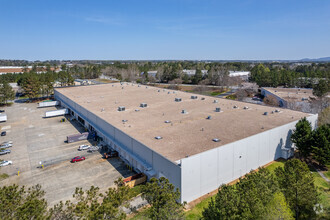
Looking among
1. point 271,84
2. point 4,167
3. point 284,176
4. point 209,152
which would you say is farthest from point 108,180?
point 271,84

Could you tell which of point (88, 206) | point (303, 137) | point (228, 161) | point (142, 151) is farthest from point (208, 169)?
point (303, 137)

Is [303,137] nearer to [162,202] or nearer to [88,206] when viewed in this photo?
[162,202]

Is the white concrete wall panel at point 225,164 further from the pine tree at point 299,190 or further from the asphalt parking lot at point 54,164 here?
the asphalt parking lot at point 54,164

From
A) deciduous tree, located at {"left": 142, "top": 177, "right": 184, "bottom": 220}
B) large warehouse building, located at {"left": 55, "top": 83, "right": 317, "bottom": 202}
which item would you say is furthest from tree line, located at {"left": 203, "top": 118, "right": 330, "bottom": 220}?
large warehouse building, located at {"left": 55, "top": 83, "right": 317, "bottom": 202}

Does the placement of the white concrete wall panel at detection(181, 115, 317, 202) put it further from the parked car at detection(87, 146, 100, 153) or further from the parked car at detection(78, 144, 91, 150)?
the parked car at detection(78, 144, 91, 150)

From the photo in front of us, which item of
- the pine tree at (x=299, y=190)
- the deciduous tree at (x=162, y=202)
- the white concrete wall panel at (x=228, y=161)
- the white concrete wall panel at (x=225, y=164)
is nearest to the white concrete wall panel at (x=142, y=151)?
the white concrete wall panel at (x=228, y=161)
